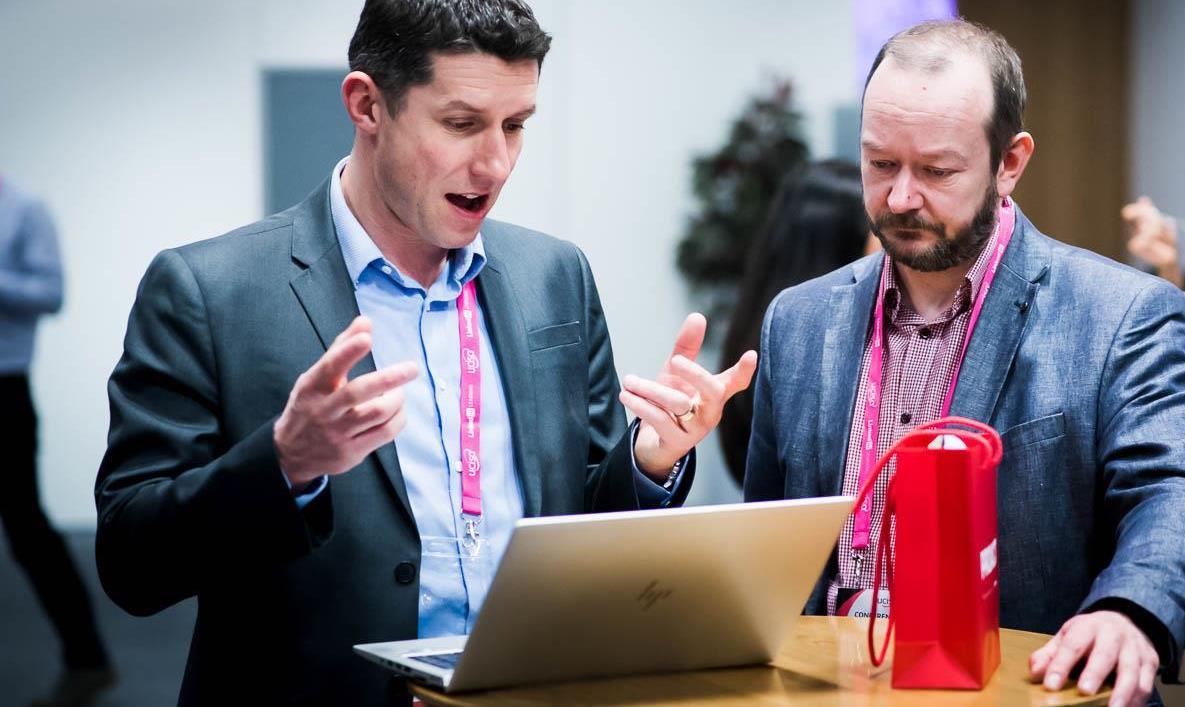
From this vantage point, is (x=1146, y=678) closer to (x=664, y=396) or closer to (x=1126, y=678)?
(x=1126, y=678)

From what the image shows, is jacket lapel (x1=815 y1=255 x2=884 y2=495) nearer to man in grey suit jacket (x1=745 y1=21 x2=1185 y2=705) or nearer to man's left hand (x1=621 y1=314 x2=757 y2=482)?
man in grey suit jacket (x1=745 y1=21 x2=1185 y2=705)

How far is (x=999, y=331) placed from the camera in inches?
90.5

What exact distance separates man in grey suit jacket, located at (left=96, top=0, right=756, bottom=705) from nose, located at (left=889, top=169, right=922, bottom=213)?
411 millimetres

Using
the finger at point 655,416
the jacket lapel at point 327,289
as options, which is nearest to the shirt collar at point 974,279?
the finger at point 655,416

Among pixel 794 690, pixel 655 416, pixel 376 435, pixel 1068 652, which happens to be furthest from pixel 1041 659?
pixel 376 435

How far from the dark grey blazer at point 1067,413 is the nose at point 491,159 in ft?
2.39

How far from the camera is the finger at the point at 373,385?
1.66 metres

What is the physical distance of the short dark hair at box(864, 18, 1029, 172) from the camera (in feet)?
7.52

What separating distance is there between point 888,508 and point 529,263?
891mm

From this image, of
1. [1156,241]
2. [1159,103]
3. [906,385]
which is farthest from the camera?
[1159,103]

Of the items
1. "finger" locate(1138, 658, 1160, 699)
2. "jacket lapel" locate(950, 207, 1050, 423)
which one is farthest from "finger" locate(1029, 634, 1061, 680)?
"jacket lapel" locate(950, 207, 1050, 423)

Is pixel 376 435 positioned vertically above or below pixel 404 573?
above

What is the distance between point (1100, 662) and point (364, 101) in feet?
4.48

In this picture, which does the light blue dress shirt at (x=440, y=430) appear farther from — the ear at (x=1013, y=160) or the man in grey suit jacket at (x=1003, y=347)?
the ear at (x=1013, y=160)
